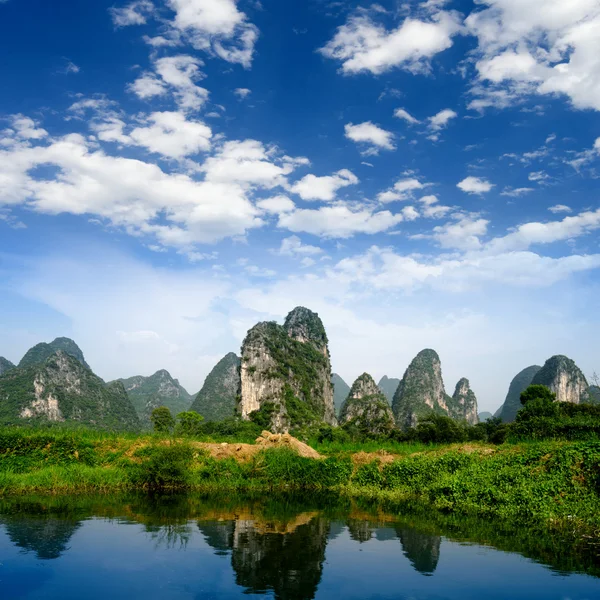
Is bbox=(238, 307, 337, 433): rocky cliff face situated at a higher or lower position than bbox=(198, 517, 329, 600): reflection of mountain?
higher

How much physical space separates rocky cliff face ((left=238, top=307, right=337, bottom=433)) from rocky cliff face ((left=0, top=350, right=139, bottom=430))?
53.9 feet

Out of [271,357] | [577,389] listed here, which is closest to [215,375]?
[271,357]

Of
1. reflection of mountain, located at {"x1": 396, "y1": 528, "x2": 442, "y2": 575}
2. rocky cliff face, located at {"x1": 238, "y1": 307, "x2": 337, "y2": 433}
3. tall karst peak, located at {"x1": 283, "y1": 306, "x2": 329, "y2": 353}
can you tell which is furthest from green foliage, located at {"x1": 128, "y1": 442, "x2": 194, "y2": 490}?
tall karst peak, located at {"x1": 283, "y1": 306, "x2": 329, "y2": 353}

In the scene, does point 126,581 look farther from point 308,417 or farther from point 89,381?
point 89,381

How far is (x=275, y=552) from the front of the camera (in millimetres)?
7289

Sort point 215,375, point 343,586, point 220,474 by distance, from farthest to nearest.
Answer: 1. point 215,375
2. point 220,474
3. point 343,586

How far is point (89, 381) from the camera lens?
68.2 metres

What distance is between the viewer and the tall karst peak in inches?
2864

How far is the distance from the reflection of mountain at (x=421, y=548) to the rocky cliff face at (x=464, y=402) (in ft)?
284

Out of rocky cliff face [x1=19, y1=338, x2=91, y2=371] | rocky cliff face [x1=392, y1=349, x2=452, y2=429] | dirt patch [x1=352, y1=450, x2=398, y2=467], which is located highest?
rocky cliff face [x1=19, y1=338, x2=91, y2=371]

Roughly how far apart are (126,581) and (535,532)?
21.9 feet

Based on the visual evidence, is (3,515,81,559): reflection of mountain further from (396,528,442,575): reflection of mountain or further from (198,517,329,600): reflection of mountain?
(396,528,442,575): reflection of mountain

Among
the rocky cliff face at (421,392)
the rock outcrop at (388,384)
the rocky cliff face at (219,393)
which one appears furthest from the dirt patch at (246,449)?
the rock outcrop at (388,384)

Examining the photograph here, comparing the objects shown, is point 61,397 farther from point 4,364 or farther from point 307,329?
point 4,364
